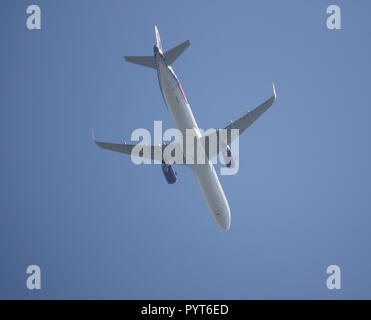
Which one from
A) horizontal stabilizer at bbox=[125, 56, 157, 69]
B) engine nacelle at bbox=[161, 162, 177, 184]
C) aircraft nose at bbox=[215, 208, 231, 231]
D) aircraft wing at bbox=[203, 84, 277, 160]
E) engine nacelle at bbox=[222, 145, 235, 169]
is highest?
horizontal stabilizer at bbox=[125, 56, 157, 69]

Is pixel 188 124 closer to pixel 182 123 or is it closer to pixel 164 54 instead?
pixel 182 123

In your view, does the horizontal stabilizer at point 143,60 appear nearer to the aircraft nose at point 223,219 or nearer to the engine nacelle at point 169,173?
the engine nacelle at point 169,173

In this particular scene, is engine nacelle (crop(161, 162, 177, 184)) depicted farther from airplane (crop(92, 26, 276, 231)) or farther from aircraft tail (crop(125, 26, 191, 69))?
aircraft tail (crop(125, 26, 191, 69))

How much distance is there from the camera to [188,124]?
36.2 meters

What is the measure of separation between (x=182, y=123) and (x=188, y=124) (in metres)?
0.43

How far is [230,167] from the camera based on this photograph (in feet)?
132

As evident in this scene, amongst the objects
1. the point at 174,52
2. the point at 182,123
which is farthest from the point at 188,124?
the point at 174,52

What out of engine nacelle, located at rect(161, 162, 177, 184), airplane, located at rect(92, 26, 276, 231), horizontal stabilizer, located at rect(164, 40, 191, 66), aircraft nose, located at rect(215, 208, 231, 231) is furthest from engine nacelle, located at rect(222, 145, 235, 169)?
horizontal stabilizer, located at rect(164, 40, 191, 66)

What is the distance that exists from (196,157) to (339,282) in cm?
1593

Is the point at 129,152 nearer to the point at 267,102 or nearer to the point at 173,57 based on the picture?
the point at 173,57

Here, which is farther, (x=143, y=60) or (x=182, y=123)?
(x=143, y=60)

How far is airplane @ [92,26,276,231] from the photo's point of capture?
35125 millimetres

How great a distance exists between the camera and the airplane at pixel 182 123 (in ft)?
115
